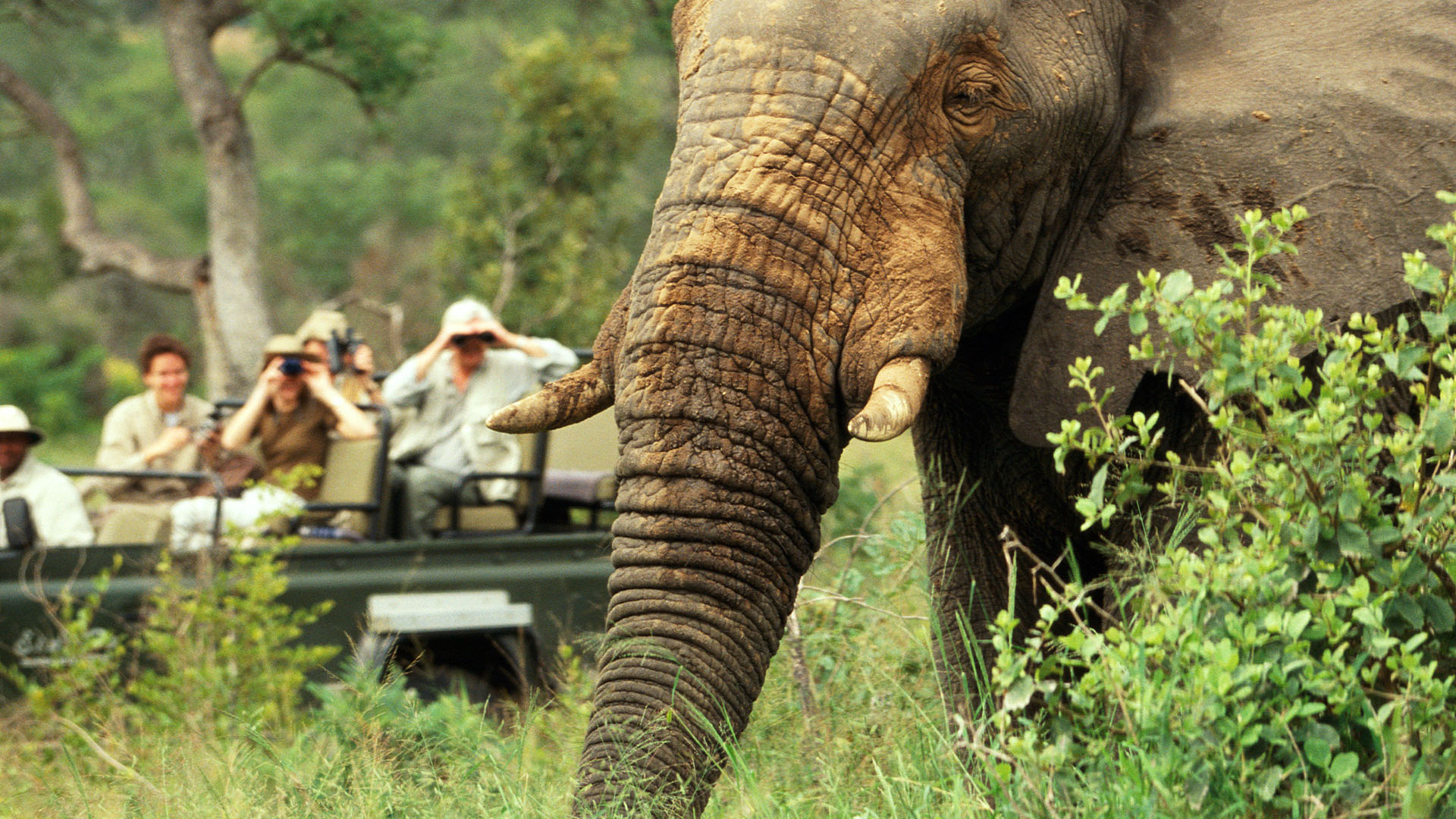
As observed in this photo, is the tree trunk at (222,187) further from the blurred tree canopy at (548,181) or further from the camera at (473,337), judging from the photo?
the camera at (473,337)

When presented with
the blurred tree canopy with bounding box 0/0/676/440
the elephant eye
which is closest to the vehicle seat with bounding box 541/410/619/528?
→ the blurred tree canopy with bounding box 0/0/676/440

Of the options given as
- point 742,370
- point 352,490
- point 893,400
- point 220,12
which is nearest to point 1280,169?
point 893,400

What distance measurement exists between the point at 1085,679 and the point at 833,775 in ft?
2.94

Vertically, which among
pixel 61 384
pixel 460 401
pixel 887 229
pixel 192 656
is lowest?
pixel 61 384

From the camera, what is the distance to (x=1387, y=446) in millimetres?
2465

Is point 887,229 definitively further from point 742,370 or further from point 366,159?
point 366,159

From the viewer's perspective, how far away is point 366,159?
34000 mm

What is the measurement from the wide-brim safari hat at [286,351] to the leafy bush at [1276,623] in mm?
5066

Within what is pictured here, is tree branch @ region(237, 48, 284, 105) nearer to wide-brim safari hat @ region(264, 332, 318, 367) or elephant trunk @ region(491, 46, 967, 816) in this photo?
wide-brim safari hat @ region(264, 332, 318, 367)

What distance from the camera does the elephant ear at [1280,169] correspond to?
307 cm

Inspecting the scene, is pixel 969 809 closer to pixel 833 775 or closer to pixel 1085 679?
pixel 1085 679

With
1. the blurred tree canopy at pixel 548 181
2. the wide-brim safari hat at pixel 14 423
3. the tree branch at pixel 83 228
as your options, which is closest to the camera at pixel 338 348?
the wide-brim safari hat at pixel 14 423

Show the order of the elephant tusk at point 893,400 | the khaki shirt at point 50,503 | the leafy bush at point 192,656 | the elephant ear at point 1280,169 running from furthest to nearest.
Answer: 1. the khaki shirt at point 50,503
2. the leafy bush at point 192,656
3. the elephant ear at point 1280,169
4. the elephant tusk at point 893,400

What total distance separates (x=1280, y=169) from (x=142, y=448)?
19.0 feet
